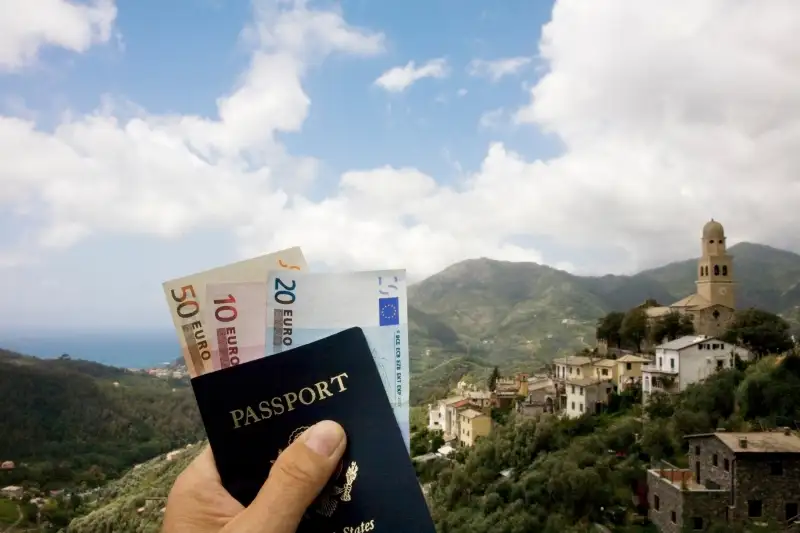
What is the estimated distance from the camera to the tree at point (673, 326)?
669 inches

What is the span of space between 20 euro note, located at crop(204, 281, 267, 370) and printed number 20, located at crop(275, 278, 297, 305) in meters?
0.02

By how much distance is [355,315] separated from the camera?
0.83m

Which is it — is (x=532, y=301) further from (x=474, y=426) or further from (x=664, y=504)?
Result: (x=664, y=504)

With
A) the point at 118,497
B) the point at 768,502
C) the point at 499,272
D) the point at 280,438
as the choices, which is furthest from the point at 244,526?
the point at 499,272

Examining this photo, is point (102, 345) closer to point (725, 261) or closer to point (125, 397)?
point (125, 397)

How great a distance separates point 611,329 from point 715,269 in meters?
3.53

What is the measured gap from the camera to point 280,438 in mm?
804

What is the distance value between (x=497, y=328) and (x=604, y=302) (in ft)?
45.5

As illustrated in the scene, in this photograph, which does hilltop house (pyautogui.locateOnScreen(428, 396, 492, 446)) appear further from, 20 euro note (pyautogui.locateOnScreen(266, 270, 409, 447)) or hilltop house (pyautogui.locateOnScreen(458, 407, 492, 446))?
20 euro note (pyautogui.locateOnScreen(266, 270, 409, 447))

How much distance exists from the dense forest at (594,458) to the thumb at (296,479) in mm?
10678

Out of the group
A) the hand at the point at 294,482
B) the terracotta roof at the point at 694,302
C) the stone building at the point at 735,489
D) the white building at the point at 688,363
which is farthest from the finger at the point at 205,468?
the terracotta roof at the point at 694,302

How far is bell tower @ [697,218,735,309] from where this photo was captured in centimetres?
1836

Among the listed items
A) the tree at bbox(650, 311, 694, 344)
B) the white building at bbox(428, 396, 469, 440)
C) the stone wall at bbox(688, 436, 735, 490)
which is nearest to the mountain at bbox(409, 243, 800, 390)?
the white building at bbox(428, 396, 469, 440)

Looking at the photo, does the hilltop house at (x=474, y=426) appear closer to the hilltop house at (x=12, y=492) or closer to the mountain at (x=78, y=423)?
the mountain at (x=78, y=423)
